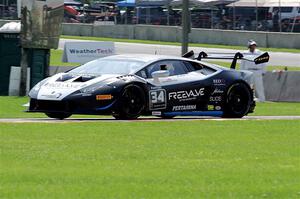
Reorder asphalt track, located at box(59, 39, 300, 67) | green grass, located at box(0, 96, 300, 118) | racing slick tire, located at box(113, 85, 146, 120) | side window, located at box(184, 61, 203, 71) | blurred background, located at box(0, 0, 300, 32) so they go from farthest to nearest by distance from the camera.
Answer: blurred background, located at box(0, 0, 300, 32), asphalt track, located at box(59, 39, 300, 67), green grass, located at box(0, 96, 300, 118), side window, located at box(184, 61, 203, 71), racing slick tire, located at box(113, 85, 146, 120)

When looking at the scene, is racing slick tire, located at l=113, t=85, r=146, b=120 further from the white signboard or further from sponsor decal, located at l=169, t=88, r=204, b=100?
the white signboard

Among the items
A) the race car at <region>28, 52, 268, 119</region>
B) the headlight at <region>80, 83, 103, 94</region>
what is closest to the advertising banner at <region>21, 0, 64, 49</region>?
the race car at <region>28, 52, 268, 119</region>

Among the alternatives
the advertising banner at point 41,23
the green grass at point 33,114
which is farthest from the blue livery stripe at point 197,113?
the advertising banner at point 41,23

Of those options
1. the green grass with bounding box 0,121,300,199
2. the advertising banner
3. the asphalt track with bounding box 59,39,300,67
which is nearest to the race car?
the green grass with bounding box 0,121,300,199

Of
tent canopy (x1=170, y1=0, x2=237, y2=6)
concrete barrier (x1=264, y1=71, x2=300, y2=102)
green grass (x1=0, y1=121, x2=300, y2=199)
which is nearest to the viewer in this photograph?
green grass (x1=0, y1=121, x2=300, y2=199)

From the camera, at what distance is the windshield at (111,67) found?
17703 millimetres

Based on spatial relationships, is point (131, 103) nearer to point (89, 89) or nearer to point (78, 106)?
point (89, 89)

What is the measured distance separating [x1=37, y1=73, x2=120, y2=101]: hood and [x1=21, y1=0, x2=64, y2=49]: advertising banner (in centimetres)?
894

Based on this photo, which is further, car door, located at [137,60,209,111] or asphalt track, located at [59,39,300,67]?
asphalt track, located at [59,39,300,67]

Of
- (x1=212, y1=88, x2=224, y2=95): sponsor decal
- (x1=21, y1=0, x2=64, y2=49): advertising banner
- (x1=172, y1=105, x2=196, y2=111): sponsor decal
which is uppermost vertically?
(x1=21, y1=0, x2=64, y2=49): advertising banner

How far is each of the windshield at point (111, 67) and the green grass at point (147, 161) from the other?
6.22 feet

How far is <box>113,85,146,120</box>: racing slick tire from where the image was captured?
1719 cm

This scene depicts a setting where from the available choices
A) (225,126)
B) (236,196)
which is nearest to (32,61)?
(225,126)

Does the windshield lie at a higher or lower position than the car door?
higher
